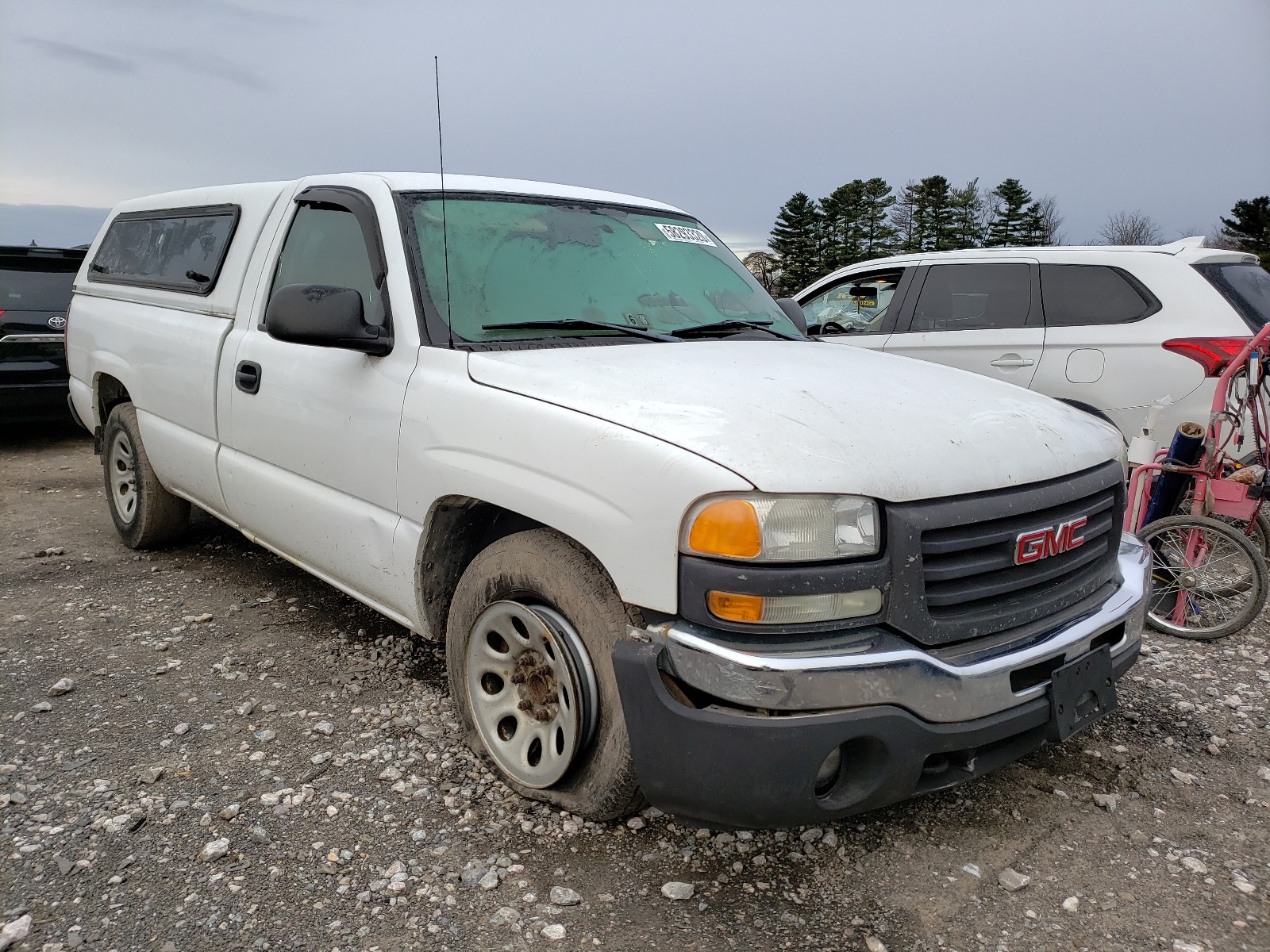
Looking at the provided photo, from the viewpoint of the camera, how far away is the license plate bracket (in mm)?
2380

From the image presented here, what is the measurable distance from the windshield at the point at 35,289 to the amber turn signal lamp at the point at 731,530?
759 centimetres

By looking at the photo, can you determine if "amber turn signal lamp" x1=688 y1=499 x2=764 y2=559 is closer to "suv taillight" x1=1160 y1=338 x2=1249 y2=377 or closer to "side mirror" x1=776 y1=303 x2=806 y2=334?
"side mirror" x1=776 y1=303 x2=806 y2=334

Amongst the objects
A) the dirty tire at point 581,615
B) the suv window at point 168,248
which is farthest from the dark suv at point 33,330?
the dirty tire at point 581,615

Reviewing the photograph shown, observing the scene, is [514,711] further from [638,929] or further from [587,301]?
[587,301]

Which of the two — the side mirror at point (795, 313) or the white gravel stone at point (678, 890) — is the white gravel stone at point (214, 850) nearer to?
the white gravel stone at point (678, 890)

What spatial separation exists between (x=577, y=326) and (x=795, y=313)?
4.51 ft

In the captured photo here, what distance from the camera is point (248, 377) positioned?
3.68m

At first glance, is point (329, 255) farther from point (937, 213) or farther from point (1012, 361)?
point (937, 213)

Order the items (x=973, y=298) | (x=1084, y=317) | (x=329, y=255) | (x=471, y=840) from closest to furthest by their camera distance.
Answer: (x=471, y=840)
(x=329, y=255)
(x=1084, y=317)
(x=973, y=298)

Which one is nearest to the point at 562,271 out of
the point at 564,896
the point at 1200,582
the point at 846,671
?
the point at 846,671

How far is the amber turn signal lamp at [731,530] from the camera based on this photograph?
2.09 m

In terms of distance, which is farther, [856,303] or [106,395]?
[856,303]

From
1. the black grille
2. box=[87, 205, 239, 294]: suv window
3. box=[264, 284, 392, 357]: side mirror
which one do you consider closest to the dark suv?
box=[87, 205, 239, 294]: suv window

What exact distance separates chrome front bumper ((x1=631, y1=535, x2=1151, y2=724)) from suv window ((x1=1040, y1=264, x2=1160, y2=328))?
4.18 metres
